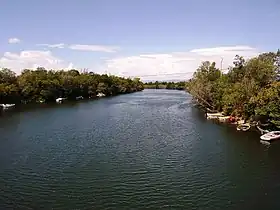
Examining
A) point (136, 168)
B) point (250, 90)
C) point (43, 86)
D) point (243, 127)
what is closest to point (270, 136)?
point (243, 127)

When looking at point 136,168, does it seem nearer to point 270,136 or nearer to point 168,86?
point 270,136

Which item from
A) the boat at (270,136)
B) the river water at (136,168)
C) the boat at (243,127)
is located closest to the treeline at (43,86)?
the river water at (136,168)

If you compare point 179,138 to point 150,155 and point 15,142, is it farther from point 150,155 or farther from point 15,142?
point 15,142

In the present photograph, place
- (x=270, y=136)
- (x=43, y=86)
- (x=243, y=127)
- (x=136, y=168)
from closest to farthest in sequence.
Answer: (x=136, y=168) → (x=270, y=136) → (x=243, y=127) → (x=43, y=86)

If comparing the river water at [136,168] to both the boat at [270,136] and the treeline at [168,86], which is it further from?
the treeline at [168,86]

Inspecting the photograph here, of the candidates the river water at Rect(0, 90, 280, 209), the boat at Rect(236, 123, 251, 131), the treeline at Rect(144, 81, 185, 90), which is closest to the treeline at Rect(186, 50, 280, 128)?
the boat at Rect(236, 123, 251, 131)

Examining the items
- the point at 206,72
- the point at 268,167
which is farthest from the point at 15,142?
the point at 206,72

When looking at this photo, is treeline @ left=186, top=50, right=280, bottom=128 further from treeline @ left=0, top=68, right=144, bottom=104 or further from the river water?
treeline @ left=0, top=68, right=144, bottom=104
